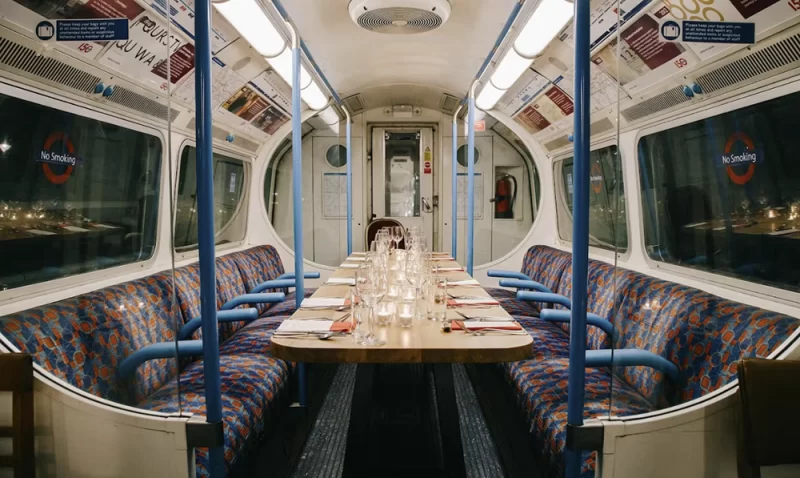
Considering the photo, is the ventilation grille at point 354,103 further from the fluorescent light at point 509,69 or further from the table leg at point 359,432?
the table leg at point 359,432

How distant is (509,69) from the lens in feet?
13.4

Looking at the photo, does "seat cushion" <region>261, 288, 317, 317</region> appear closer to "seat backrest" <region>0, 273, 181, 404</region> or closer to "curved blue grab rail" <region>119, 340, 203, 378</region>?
"seat backrest" <region>0, 273, 181, 404</region>

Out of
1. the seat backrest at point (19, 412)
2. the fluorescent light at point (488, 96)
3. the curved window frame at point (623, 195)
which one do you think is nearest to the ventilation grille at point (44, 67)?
the seat backrest at point (19, 412)

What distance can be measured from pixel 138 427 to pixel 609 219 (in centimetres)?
384

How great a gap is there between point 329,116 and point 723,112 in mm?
4868

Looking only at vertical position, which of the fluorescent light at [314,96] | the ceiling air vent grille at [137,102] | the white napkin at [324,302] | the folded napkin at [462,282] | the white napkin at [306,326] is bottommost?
the white napkin at [306,326]

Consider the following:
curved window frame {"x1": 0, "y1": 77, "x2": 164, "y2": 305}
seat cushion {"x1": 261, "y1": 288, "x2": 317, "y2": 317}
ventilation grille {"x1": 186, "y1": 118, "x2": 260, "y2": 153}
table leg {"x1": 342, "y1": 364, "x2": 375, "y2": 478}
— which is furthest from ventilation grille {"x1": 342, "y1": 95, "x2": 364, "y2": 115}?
table leg {"x1": 342, "y1": 364, "x2": 375, "y2": 478}

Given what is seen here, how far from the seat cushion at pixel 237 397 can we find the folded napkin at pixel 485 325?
1.12 m

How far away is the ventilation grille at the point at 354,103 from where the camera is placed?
20.1 ft

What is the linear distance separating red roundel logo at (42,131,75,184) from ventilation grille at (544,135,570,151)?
164 inches

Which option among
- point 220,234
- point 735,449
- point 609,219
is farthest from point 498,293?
point 735,449

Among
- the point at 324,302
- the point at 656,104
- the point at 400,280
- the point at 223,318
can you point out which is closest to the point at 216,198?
the point at 223,318

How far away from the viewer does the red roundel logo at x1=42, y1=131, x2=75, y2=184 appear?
2.25m

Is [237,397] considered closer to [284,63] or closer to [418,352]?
[418,352]
